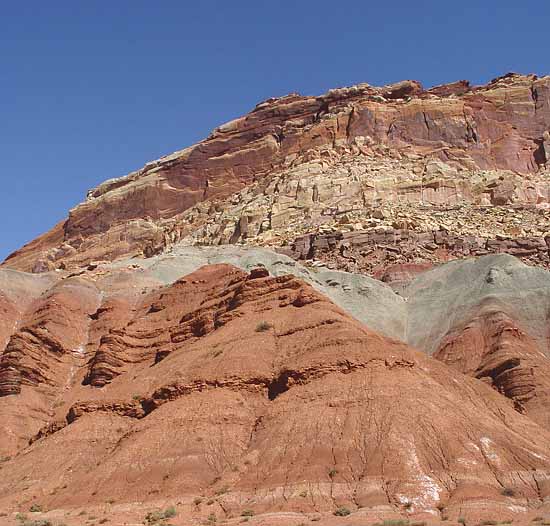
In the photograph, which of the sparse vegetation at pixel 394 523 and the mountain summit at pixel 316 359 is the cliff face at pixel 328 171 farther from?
the sparse vegetation at pixel 394 523

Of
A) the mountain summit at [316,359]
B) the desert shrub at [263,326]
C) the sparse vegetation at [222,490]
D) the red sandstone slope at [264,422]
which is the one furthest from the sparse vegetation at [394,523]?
the desert shrub at [263,326]

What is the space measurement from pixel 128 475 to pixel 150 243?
259ft

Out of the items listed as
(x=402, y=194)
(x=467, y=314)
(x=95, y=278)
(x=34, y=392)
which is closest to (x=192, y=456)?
(x=34, y=392)

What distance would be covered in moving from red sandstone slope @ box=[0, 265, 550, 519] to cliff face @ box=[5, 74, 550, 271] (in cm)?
3566

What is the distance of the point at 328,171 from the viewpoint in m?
97.5

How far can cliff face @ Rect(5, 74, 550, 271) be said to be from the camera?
90.1 m

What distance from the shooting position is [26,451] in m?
42.3

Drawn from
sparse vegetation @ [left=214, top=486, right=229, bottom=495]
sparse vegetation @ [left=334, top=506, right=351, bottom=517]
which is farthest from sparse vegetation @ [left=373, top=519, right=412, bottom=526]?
sparse vegetation @ [left=214, top=486, right=229, bottom=495]

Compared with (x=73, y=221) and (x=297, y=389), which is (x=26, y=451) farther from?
(x=73, y=221)

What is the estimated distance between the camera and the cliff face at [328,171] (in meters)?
90.1

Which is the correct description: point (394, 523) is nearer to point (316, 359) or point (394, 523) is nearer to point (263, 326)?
point (316, 359)

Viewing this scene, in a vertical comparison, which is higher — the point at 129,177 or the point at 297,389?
the point at 129,177

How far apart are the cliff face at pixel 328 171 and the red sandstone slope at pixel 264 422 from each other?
3566 cm

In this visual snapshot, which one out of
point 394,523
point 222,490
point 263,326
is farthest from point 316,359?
point 394,523
